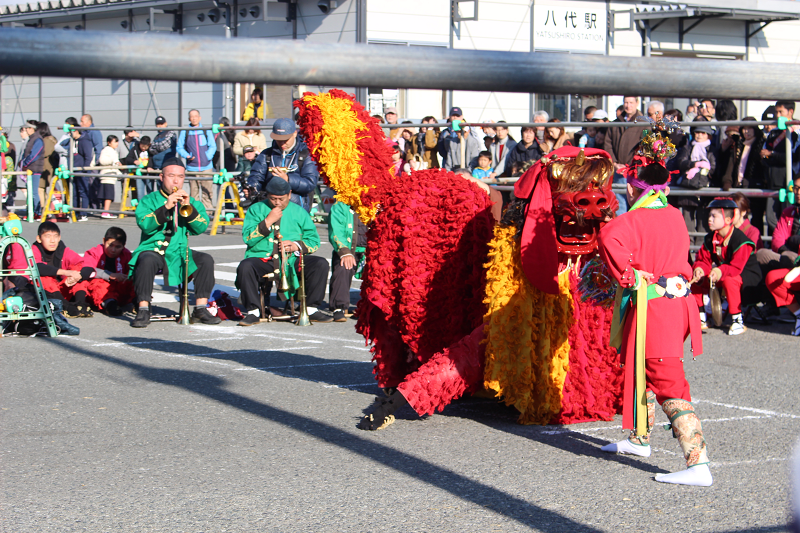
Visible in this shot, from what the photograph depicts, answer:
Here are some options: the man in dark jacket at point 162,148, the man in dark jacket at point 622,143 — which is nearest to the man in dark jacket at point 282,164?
the man in dark jacket at point 622,143

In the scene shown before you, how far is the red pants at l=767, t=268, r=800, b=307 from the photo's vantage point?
8117 millimetres

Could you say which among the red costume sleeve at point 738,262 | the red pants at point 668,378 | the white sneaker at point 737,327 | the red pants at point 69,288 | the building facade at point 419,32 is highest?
the building facade at point 419,32

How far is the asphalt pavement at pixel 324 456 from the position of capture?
353cm

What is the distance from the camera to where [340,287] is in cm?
878

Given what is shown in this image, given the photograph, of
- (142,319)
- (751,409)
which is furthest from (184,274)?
(751,409)

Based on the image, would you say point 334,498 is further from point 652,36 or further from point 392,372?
point 652,36

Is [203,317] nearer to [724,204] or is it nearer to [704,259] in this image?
[704,259]

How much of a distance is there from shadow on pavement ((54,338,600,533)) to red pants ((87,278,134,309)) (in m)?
Result: 2.48

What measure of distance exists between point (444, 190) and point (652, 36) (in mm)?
20663

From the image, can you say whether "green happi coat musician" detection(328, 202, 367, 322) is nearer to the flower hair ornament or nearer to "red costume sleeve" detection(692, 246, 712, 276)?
"red costume sleeve" detection(692, 246, 712, 276)

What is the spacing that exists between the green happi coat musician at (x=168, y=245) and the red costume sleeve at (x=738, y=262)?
4.53m

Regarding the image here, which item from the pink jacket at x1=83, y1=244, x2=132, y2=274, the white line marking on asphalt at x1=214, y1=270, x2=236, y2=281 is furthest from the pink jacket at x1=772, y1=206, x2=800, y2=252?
the pink jacket at x1=83, y1=244, x2=132, y2=274

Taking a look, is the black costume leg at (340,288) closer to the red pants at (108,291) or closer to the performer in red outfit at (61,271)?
the red pants at (108,291)

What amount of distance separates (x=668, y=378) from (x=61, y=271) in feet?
20.9
